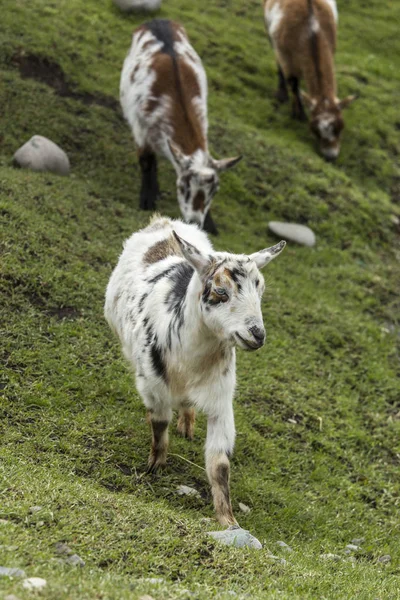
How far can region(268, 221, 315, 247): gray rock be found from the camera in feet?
35.2

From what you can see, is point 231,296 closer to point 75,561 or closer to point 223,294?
point 223,294

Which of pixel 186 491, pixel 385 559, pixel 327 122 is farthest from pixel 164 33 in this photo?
pixel 385 559

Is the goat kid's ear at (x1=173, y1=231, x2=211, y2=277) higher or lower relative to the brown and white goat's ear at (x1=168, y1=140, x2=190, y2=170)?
higher

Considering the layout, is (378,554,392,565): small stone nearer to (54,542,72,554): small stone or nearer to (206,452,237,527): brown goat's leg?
(206,452,237,527): brown goat's leg

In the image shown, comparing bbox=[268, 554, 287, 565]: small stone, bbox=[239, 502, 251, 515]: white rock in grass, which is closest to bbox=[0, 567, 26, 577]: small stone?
Result: bbox=[268, 554, 287, 565]: small stone

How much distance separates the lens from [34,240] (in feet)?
25.6

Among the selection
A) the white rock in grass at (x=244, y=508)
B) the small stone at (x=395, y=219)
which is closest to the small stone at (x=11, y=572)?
the white rock in grass at (x=244, y=508)

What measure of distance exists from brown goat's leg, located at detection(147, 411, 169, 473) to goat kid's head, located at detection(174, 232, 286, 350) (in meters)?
1.02

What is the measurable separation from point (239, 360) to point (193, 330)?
287 centimetres

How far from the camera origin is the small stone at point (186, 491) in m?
5.41

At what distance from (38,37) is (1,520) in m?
10.2

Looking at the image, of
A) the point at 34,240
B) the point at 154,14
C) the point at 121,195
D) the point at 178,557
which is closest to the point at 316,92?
the point at 154,14

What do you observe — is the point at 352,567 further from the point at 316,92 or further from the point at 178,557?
the point at 316,92

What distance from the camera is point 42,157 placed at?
32.3ft
